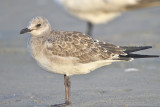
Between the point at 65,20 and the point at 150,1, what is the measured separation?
244 centimetres

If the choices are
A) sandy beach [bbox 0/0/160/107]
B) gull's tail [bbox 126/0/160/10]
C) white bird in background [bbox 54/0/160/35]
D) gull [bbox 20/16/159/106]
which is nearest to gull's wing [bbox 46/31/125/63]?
gull [bbox 20/16/159/106]

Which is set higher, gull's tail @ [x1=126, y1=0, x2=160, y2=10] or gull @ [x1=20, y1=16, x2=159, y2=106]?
gull's tail @ [x1=126, y1=0, x2=160, y2=10]

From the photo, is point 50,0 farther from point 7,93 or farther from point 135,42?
point 7,93

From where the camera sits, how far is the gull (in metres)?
4.94

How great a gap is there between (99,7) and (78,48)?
4.20 metres

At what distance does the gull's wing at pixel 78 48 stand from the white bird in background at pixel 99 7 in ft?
12.7

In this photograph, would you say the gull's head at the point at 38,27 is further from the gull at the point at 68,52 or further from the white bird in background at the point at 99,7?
the white bird in background at the point at 99,7

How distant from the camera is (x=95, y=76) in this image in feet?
20.8

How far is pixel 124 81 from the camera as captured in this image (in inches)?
235

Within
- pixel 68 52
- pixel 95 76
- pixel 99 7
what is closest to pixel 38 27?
pixel 68 52

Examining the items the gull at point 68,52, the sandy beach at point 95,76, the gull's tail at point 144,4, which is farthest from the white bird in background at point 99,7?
the gull at point 68,52

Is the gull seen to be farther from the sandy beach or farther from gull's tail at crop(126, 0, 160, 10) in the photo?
gull's tail at crop(126, 0, 160, 10)

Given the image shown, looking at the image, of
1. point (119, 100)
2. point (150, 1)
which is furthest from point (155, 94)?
point (150, 1)

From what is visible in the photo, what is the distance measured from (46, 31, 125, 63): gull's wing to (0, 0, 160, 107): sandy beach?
21.2 inches
